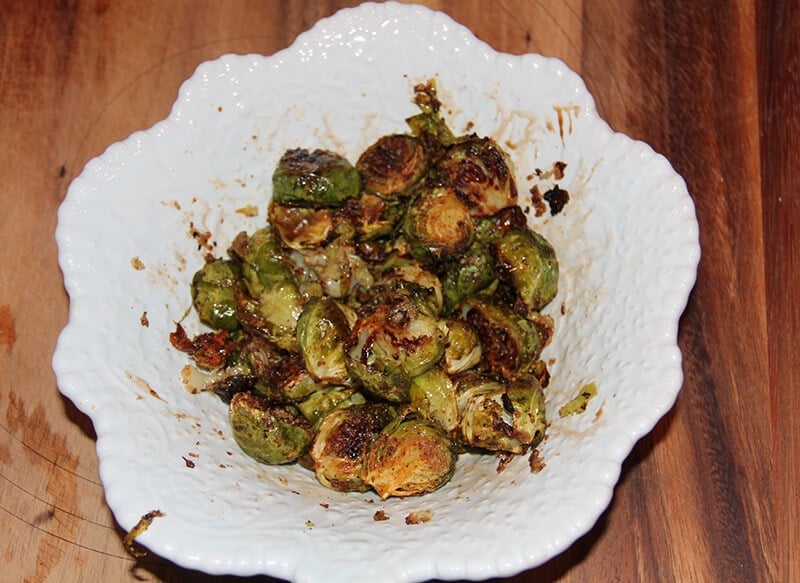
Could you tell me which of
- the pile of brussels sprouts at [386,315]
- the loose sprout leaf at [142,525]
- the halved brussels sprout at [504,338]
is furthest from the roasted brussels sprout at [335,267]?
the loose sprout leaf at [142,525]

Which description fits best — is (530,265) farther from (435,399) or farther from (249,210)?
(249,210)

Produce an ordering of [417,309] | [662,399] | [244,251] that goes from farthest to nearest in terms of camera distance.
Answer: [244,251], [417,309], [662,399]

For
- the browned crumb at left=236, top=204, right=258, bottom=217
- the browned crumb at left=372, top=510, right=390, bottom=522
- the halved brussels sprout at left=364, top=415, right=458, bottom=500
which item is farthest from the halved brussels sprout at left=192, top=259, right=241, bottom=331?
the browned crumb at left=372, top=510, right=390, bottom=522

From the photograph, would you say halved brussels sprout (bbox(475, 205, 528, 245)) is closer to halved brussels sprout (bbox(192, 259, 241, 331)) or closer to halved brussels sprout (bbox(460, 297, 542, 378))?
halved brussels sprout (bbox(460, 297, 542, 378))

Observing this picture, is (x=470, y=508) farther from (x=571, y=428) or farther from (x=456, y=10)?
(x=456, y=10)

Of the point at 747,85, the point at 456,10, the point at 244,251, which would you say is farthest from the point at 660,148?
the point at 244,251

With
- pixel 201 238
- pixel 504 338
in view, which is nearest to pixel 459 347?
pixel 504 338
